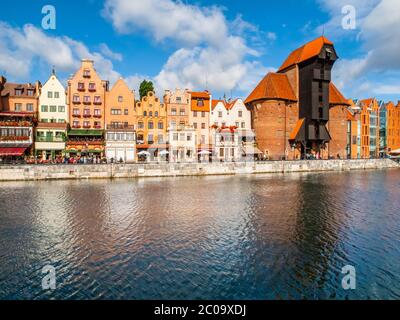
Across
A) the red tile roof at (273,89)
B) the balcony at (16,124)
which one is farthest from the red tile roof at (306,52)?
the balcony at (16,124)

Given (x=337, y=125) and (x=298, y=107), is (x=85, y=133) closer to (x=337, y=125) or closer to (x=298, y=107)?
(x=298, y=107)

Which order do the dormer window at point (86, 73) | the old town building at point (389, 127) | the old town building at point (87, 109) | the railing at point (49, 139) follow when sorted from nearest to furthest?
the railing at point (49, 139), the old town building at point (87, 109), the dormer window at point (86, 73), the old town building at point (389, 127)

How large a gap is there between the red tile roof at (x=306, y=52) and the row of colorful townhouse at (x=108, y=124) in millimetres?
24339

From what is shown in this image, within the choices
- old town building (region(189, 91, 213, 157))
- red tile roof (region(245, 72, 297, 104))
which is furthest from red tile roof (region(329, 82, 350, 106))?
old town building (region(189, 91, 213, 157))

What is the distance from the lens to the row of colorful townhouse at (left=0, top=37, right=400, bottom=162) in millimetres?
60812

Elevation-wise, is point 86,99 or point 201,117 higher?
point 86,99

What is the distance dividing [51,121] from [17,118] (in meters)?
6.08

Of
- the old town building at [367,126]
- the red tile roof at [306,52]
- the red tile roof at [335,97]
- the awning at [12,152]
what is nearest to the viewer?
the awning at [12,152]

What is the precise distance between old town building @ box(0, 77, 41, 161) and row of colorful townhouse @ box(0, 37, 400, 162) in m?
0.16

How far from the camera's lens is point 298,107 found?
75.6 meters

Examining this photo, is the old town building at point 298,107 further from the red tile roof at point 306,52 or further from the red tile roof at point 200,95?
the red tile roof at point 200,95

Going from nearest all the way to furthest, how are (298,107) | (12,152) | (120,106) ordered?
(12,152) < (120,106) < (298,107)

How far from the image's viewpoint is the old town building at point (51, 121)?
59844mm

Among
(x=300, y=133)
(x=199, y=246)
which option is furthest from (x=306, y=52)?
(x=199, y=246)
